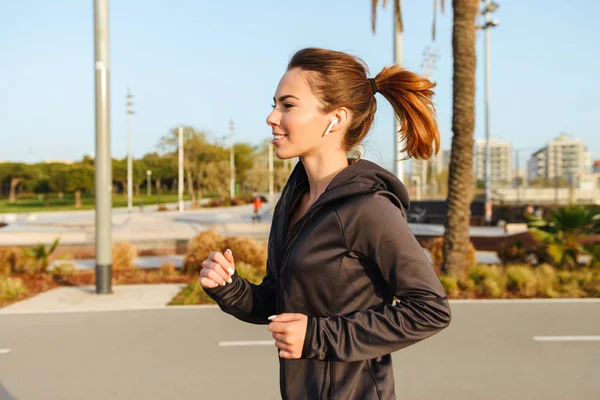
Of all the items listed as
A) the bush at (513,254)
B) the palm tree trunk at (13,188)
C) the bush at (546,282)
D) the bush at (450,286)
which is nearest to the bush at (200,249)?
the bush at (450,286)

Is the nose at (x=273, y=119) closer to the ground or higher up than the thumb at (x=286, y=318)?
higher up

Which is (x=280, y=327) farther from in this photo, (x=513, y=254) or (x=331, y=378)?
(x=513, y=254)

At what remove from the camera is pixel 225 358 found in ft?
19.9

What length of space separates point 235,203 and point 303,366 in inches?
1940

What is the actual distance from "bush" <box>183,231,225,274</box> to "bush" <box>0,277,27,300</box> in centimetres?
291

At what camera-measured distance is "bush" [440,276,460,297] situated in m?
9.43

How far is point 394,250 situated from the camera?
158 centimetres

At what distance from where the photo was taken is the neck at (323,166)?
183 centimetres

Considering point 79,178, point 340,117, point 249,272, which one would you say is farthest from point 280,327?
point 79,178

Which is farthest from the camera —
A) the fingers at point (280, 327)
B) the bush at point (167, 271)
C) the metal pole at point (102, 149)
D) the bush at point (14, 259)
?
the bush at point (14, 259)

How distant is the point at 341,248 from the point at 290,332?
0.27 meters

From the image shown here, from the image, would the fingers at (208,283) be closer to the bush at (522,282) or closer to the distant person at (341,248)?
the distant person at (341,248)

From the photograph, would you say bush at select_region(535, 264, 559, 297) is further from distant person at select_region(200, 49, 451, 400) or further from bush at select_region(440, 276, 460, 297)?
distant person at select_region(200, 49, 451, 400)

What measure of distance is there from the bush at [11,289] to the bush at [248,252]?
361 centimetres
